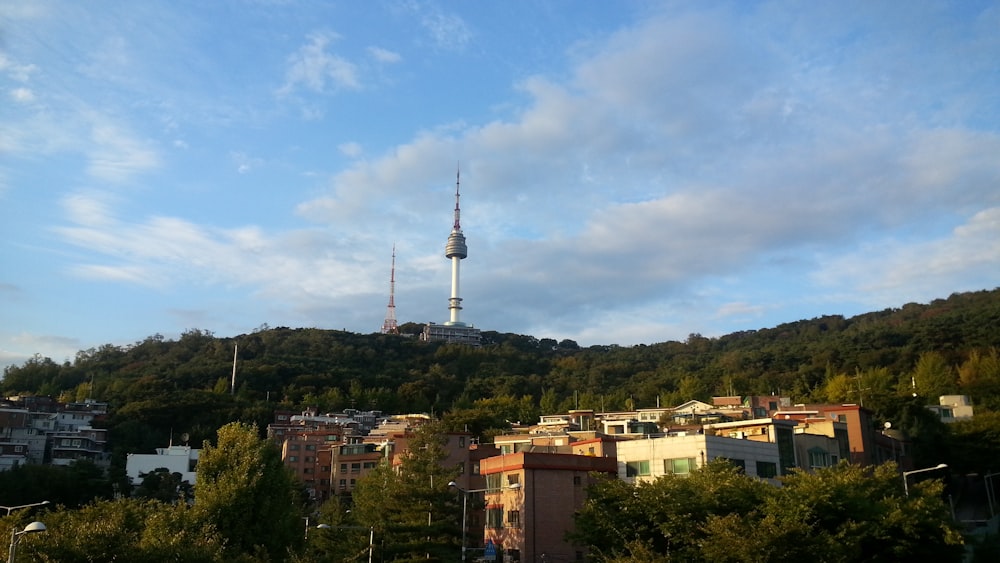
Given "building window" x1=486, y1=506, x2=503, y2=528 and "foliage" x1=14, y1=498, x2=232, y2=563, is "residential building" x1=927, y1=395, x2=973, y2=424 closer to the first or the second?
"building window" x1=486, y1=506, x2=503, y2=528

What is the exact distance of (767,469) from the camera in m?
43.6

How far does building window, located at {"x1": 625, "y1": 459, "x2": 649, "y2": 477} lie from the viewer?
141 ft

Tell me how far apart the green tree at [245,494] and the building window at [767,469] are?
22413 millimetres

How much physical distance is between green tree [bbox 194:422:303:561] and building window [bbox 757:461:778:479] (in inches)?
882

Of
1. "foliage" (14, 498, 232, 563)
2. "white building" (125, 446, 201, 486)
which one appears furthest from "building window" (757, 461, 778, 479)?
"white building" (125, 446, 201, 486)

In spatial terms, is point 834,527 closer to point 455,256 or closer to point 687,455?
point 687,455

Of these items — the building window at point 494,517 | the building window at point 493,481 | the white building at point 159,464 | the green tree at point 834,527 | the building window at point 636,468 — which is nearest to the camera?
the green tree at point 834,527

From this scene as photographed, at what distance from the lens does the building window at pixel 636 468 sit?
4284 centimetres

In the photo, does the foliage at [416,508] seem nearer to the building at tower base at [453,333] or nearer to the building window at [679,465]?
the building window at [679,465]

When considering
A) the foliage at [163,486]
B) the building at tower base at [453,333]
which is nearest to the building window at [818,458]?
the foliage at [163,486]

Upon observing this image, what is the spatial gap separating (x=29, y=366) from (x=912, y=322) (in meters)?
121

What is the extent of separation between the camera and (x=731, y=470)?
3391 centimetres

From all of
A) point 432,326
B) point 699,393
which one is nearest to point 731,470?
point 699,393

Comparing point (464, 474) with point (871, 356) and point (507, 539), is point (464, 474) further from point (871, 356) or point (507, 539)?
point (871, 356)
